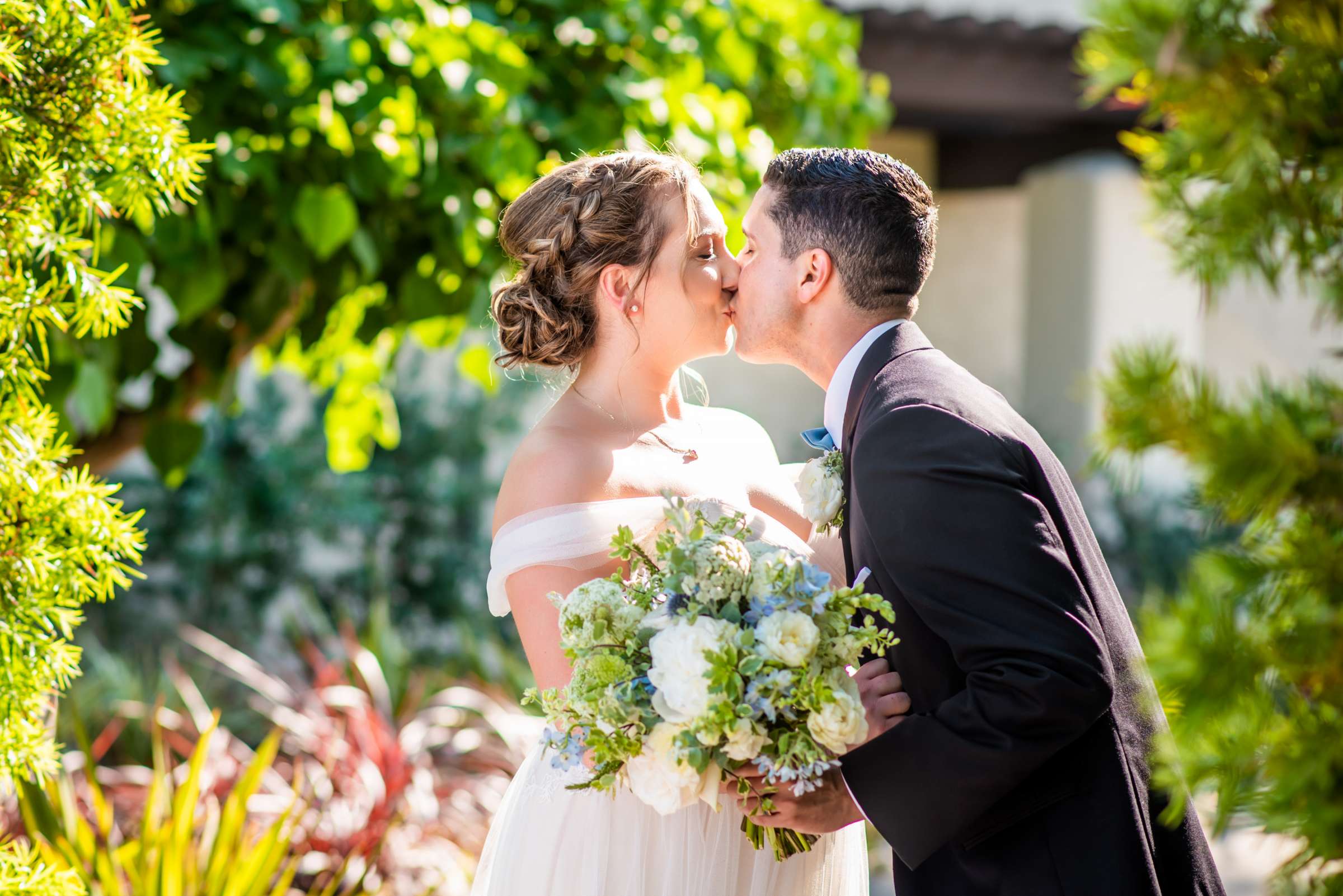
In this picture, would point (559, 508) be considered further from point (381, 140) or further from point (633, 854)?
point (381, 140)

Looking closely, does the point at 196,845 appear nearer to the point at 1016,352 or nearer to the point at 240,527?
the point at 240,527

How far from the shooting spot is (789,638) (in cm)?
158

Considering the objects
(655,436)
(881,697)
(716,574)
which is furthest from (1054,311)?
(716,574)

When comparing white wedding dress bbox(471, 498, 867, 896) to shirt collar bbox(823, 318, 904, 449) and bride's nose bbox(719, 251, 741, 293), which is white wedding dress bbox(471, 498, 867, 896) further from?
bride's nose bbox(719, 251, 741, 293)

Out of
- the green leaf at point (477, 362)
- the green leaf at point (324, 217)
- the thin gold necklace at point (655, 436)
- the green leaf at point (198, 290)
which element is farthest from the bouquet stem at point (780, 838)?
the green leaf at point (477, 362)

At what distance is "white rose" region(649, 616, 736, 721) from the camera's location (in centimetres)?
158

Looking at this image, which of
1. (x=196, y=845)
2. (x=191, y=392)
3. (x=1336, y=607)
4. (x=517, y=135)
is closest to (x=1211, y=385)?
(x=1336, y=607)

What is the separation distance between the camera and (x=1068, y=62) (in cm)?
720

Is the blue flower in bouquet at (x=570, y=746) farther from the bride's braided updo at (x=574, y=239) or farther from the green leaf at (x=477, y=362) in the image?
the green leaf at (x=477, y=362)

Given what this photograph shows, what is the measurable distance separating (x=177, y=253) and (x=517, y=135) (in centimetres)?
81

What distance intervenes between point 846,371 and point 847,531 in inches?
11.7

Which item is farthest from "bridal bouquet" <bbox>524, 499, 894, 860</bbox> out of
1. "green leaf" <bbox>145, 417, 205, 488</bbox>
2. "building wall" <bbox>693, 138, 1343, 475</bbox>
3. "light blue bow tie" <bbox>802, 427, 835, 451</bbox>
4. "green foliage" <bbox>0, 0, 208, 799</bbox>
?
"building wall" <bbox>693, 138, 1343, 475</bbox>

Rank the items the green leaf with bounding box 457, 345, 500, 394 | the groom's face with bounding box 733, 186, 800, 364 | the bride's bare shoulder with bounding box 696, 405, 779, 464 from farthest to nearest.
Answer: the green leaf with bounding box 457, 345, 500, 394 → the bride's bare shoulder with bounding box 696, 405, 779, 464 → the groom's face with bounding box 733, 186, 800, 364

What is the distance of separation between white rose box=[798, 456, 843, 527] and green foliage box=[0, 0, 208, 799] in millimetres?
1147
